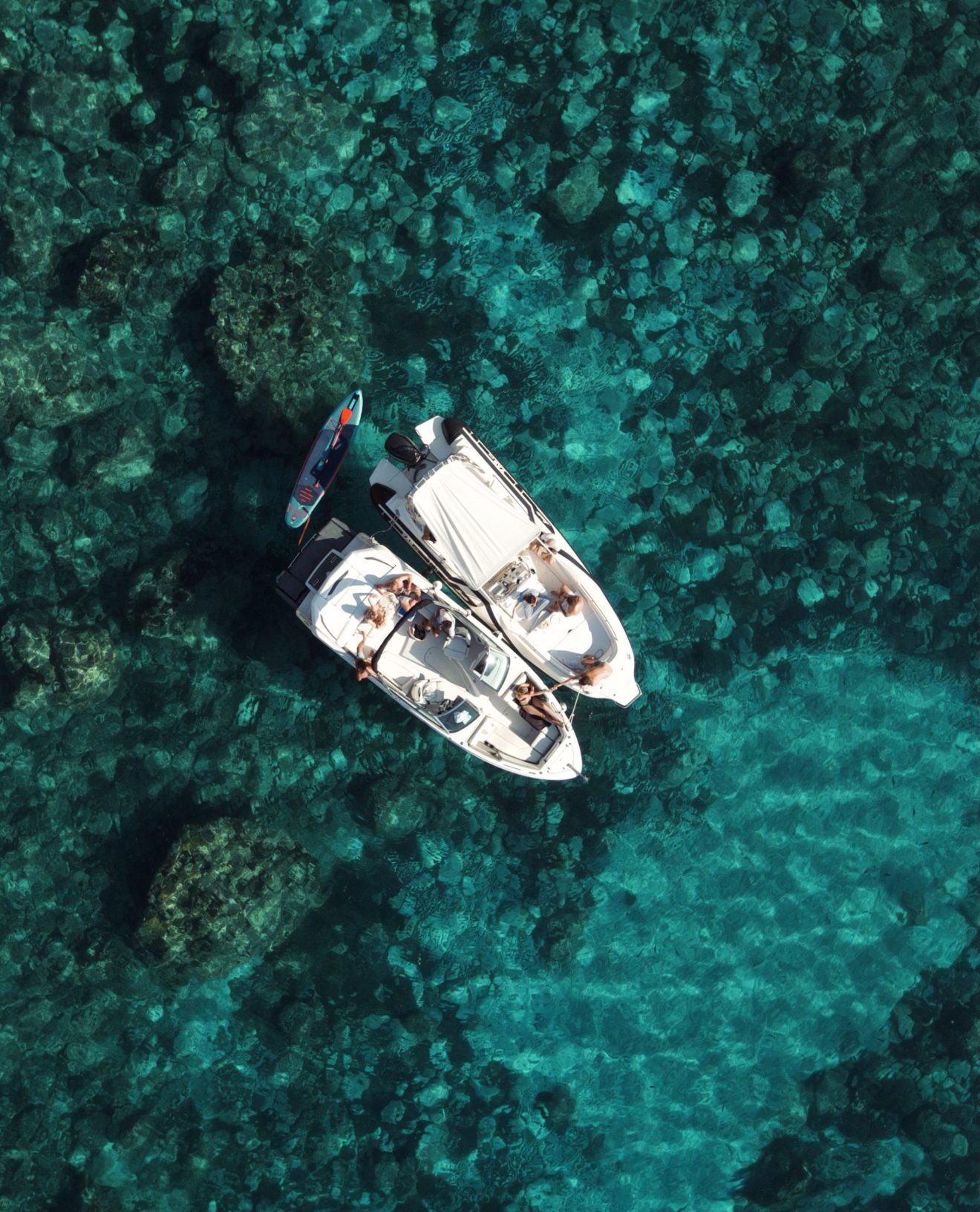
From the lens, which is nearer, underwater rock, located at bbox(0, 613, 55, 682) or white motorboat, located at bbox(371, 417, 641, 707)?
white motorboat, located at bbox(371, 417, 641, 707)

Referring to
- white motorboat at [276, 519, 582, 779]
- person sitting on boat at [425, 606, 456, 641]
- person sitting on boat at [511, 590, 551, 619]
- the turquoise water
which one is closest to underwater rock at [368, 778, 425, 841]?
the turquoise water

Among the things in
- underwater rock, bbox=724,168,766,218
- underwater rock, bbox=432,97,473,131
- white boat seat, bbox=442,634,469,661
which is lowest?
white boat seat, bbox=442,634,469,661

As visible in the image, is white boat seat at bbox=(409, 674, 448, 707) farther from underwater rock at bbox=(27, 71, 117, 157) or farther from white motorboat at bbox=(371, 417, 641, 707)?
underwater rock at bbox=(27, 71, 117, 157)

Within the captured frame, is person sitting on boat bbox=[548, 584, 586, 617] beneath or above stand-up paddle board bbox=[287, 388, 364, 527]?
beneath

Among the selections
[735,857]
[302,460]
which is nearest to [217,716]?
[302,460]

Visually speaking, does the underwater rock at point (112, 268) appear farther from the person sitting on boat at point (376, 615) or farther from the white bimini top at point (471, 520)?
the person sitting on boat at point (376, 615)
